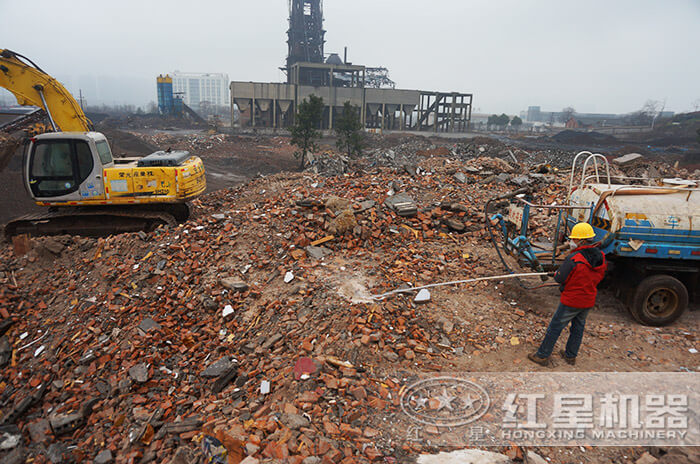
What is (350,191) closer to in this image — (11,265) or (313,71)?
(11,265)

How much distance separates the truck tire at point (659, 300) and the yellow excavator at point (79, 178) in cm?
910

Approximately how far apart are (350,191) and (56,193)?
6624mm

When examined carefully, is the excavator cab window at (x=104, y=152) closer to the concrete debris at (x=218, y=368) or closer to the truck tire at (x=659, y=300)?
the concrete debris at (x=218, y=368)

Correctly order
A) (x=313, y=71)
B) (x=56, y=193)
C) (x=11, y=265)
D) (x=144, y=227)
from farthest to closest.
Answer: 1. (x=313, y=71)
2. (x=144, y=227)
3. (x=56, y=193)
4. (x=11, y=265)

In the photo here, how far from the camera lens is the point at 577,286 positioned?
4.61 metres

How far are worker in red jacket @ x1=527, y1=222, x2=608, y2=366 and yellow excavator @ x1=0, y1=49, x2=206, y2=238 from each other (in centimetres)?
819

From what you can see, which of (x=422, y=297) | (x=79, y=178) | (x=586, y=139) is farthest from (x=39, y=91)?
(x=586, y=139)

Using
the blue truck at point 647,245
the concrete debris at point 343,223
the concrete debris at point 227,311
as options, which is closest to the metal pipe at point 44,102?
the concrete debris at point 227,311

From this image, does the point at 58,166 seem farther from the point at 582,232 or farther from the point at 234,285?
the point at 582,232

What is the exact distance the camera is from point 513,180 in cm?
1073

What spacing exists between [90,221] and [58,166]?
1379 millimetres

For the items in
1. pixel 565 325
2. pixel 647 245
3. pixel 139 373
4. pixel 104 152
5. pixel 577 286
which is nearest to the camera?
pixel 577 286

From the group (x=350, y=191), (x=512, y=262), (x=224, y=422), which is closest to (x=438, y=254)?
(x=512, y=262)

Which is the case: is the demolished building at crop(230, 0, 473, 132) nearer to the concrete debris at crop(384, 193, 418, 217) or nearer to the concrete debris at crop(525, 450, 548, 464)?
the concrete debris at crop(384, 193, 418, 217)
